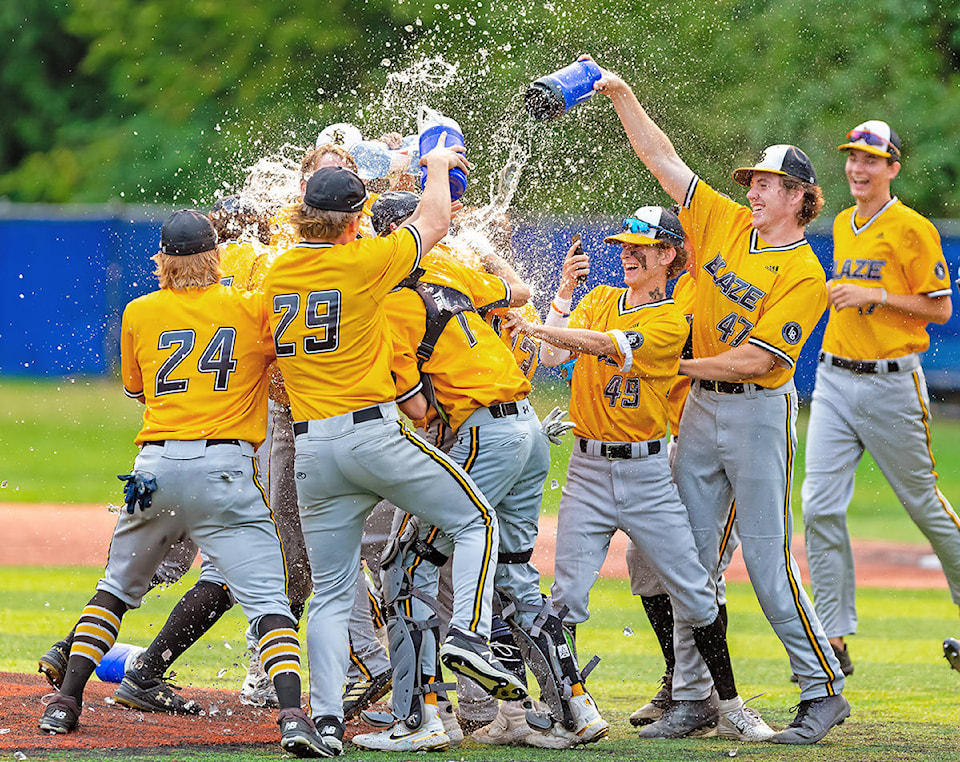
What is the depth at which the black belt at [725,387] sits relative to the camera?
19.6ft

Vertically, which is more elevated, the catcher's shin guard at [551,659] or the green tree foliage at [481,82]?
the green tree foliage at [481,82]

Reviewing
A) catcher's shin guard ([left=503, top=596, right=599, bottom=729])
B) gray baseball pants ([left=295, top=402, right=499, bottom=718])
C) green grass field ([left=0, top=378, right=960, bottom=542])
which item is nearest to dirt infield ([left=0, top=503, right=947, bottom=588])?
green grass field ([left=0, top=378, right=960, bottom=542])

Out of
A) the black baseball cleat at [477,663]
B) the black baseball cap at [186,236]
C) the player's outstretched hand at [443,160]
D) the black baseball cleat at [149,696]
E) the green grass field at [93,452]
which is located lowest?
the green grass field at [93,452]

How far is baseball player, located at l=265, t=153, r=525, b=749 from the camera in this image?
5.24 meters

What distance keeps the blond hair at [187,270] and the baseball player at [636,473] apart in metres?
1.30

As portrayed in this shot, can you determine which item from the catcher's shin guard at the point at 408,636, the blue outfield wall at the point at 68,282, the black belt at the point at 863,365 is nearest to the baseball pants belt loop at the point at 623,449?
the catcher's shin guard at the point at 408,636

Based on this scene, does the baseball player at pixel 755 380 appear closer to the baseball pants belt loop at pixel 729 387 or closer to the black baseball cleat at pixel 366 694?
the baseball pants belt loop at pixel 729 387

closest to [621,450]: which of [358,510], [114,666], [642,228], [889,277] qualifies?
[642,228]

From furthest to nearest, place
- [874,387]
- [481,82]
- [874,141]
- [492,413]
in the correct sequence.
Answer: [481,82]
[874,141]
[874,387]
[492,413]

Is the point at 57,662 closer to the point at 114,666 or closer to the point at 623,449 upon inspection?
the point at 114,666

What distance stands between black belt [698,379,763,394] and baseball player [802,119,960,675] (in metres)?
1.69

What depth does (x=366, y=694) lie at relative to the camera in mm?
6043

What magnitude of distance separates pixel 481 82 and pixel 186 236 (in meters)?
13.6

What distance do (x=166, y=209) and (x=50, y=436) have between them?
17.1ft
